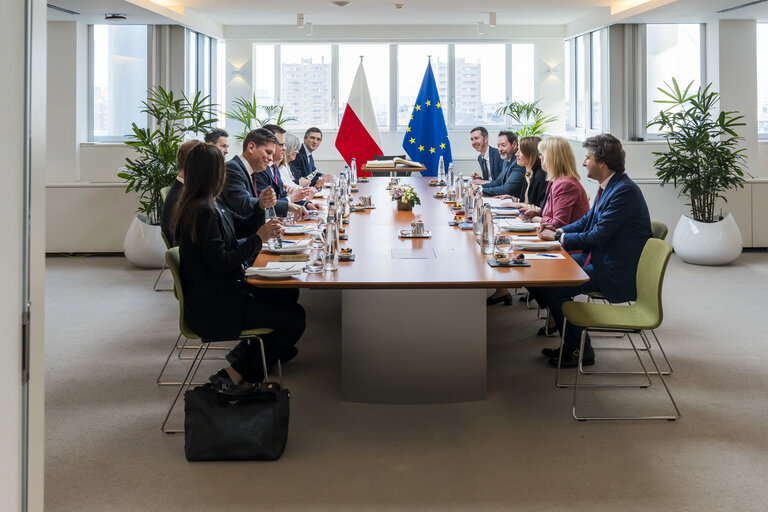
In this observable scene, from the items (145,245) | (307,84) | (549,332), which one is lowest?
(549,332)

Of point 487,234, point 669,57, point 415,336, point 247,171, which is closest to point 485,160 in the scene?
point 669,57

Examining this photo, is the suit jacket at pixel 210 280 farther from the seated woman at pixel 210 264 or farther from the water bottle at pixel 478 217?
the water bottle at pixel 478 217

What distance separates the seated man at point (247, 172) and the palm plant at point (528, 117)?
7.24 meters

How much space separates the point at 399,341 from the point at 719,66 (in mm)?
6349

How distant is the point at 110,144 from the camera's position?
367 inches

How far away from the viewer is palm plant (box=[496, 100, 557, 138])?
12.5 metres

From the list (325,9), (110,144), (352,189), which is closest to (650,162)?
(352,189)

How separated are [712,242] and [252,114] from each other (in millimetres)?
6681

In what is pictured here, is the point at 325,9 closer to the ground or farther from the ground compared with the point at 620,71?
farther from the ground

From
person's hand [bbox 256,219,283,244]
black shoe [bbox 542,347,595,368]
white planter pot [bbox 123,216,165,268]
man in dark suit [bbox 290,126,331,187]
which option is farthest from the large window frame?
person's hand [bbox 256,219,283,244]

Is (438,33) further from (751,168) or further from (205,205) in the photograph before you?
(205,205)

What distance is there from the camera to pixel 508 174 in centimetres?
798

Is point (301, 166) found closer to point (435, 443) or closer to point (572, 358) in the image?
point (572, 358)

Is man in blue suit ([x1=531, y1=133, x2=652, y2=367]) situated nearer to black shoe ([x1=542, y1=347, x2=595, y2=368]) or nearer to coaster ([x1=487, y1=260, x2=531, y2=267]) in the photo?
black shoe ([x1=542, y1=347, x2=595, y2=368])
